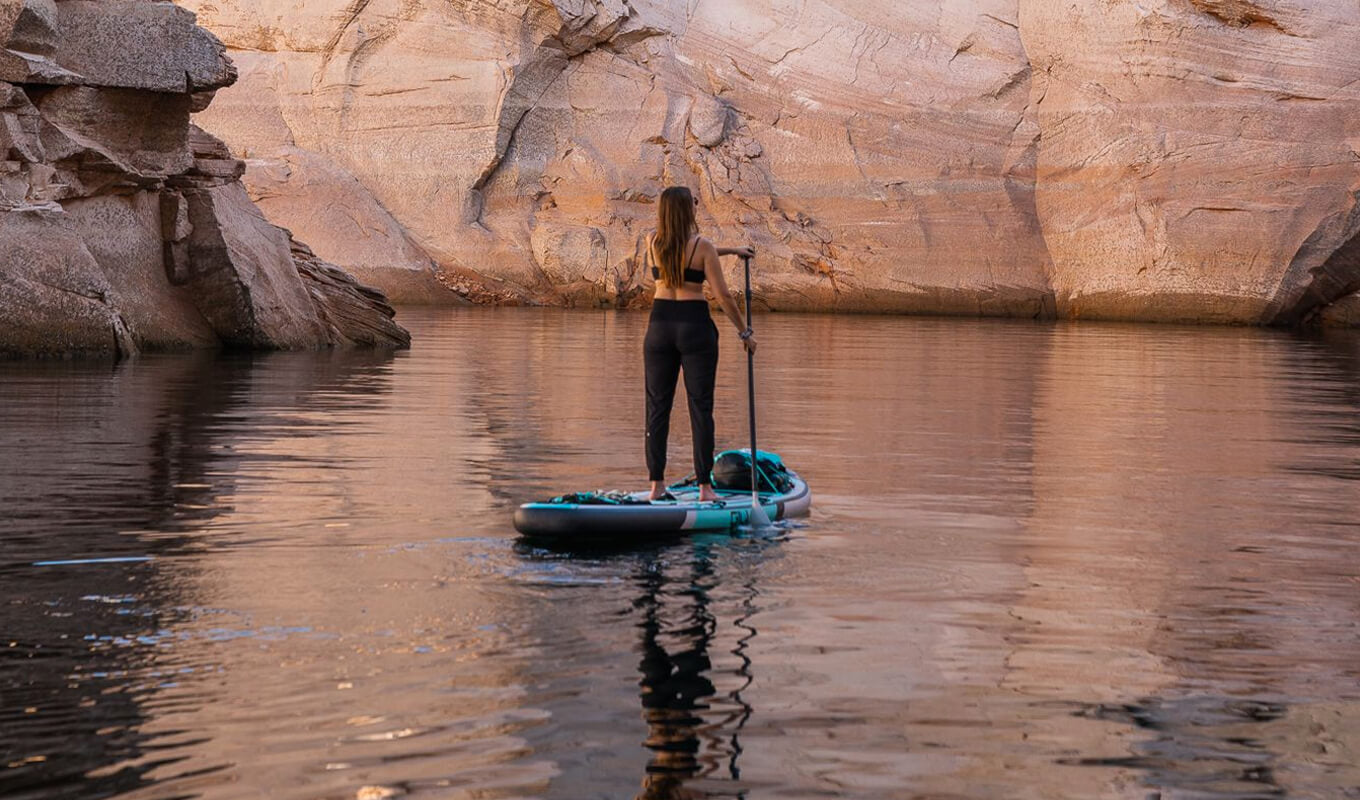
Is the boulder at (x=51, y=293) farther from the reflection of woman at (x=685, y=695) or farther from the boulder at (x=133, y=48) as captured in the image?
the reflection of woman at (x=685, y=695)

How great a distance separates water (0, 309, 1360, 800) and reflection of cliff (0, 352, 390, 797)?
2cm

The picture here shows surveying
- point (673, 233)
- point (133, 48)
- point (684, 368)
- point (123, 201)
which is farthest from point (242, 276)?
point (673, 233)

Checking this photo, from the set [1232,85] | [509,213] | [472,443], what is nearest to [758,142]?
[509,213]

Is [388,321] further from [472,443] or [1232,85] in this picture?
[1232,85]

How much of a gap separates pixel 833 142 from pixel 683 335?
3371cm

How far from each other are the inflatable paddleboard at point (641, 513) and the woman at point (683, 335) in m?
0.23

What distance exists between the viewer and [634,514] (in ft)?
24.8

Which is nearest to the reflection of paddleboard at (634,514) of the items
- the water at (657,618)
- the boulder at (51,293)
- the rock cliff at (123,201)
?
the water at (657,618)

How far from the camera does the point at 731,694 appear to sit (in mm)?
5000

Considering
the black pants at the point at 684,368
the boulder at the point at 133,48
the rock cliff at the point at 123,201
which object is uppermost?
the boulder at the point at 133,48

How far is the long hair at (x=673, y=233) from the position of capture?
8.04m

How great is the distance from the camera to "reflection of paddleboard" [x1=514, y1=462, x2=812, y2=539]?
740 cm

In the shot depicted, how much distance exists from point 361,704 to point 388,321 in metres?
18.6

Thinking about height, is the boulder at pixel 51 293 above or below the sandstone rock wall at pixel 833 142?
below
